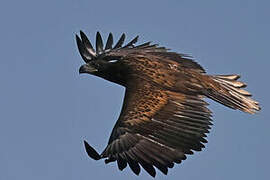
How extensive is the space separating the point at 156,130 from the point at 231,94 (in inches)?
93.5

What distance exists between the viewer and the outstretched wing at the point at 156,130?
1472cm

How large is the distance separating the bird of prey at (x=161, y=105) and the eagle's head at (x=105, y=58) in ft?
0.08

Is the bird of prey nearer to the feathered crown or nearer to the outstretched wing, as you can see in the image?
the outstretched wing

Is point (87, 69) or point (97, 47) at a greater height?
point (97, 47)

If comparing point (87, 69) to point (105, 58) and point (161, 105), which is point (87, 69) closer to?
point (105, 58)

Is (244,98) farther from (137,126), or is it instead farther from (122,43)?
(122,43)

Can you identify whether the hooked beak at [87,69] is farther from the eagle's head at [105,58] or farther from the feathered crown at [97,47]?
the feathered crown at [97,47]

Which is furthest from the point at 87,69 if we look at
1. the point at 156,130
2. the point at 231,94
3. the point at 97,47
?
the point at 156,130

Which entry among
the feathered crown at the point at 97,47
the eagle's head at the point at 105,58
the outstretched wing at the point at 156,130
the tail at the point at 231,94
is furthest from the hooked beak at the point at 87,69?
the outstretched wing at the point at 156,130

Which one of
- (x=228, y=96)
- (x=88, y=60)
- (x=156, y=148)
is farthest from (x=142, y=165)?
(x=88, y=60)

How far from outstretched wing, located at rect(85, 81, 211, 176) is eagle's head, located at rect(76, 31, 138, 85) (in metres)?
1.68

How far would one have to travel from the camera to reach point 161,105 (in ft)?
52.1

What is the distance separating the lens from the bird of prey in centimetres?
1479

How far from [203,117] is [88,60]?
249 inches
